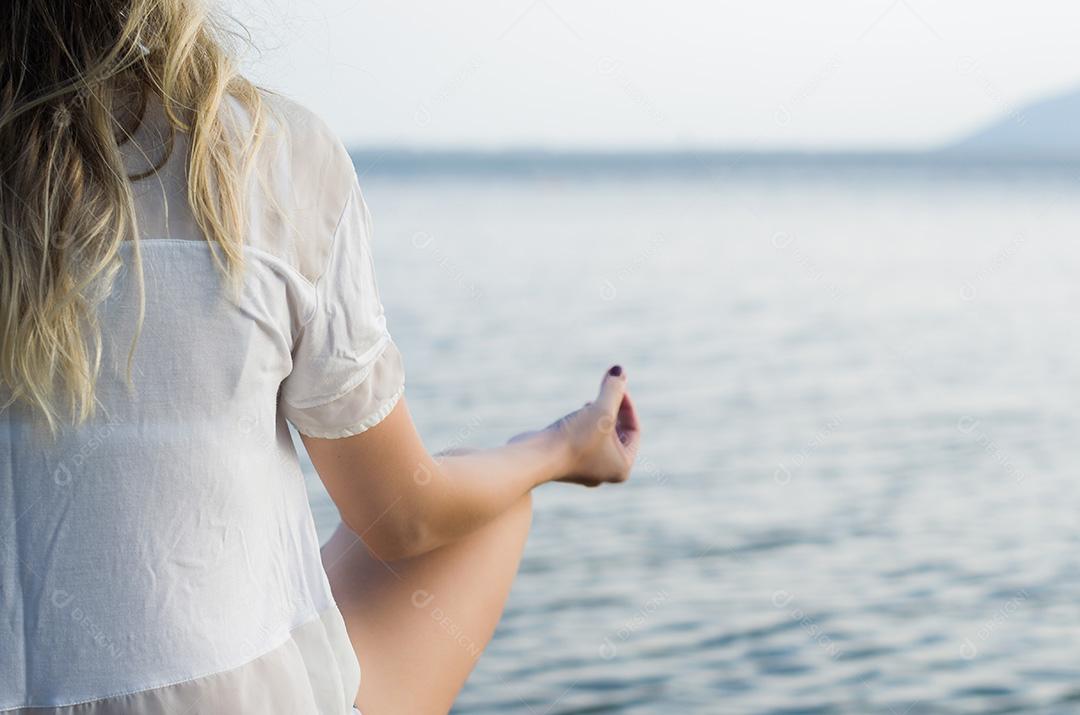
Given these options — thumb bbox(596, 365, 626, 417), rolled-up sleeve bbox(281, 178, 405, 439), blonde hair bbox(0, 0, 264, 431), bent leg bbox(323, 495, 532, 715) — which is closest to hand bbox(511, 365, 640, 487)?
thumb bbox(596, 365, 626, 417)

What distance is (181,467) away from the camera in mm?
1051

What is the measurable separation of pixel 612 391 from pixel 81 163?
39.3 inches

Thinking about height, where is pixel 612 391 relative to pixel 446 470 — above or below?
above

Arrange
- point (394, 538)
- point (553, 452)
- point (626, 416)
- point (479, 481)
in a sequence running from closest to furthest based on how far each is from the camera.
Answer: point (394, 538), point (479, 481), point (553, 452), point (626, 416)

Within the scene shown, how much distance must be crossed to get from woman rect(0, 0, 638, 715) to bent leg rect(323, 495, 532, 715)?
309mm

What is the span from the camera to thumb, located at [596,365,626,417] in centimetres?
185

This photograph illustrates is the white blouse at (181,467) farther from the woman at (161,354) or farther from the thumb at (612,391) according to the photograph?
the thumb at (612,391)

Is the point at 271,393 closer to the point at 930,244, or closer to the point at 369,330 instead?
the point at 369,330

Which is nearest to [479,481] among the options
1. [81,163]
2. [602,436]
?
[602,436]

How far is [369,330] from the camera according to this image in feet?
3.79

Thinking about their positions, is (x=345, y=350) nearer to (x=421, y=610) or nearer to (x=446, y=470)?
(x=446, y=470)

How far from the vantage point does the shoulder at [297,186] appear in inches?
42.9

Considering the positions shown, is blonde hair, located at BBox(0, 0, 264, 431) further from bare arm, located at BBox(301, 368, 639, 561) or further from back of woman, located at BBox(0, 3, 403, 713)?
bare arm, located at BBox(301, 368, 639, 561)

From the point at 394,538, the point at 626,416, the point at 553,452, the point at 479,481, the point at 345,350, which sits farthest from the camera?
the point at 626,416
